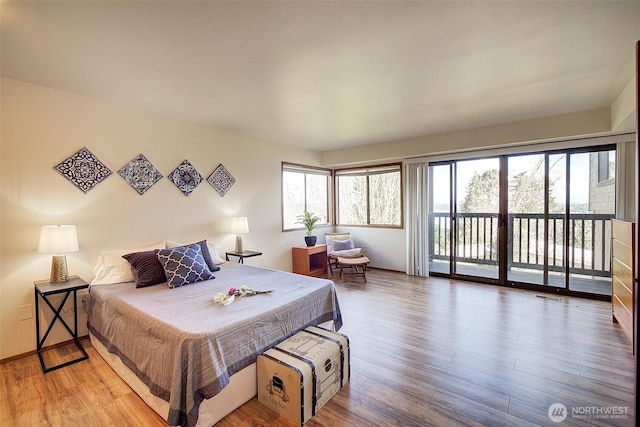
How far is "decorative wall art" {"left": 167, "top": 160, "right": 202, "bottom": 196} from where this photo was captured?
3631 mm

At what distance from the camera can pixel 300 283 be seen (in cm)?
282

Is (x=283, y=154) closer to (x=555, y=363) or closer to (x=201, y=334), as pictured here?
(x=201, y=334)

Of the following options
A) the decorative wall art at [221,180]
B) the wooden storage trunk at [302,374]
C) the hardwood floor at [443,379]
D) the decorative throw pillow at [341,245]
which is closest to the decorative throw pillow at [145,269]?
the hardwood floor at [443,379]

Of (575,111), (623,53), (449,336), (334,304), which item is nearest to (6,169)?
(334,304)

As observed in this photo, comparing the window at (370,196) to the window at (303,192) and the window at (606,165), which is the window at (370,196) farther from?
the window at (606,165)

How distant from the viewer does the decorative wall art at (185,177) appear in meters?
3.63

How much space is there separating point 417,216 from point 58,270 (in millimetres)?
4989

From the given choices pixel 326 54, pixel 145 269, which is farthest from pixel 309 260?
pixel 326 54

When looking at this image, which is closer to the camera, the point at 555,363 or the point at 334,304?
the point at 555,363

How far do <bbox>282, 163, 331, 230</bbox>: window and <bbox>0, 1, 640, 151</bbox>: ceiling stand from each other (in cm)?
207

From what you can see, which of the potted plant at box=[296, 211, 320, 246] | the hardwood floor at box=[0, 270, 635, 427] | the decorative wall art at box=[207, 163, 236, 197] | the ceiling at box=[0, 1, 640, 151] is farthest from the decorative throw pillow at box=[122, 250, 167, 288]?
the potted plant at box=[296, 211, 320, 246]

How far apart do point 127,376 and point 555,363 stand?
3.47 m

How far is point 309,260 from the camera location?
537 centimetres

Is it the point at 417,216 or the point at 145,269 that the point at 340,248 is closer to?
the point at 417,216
